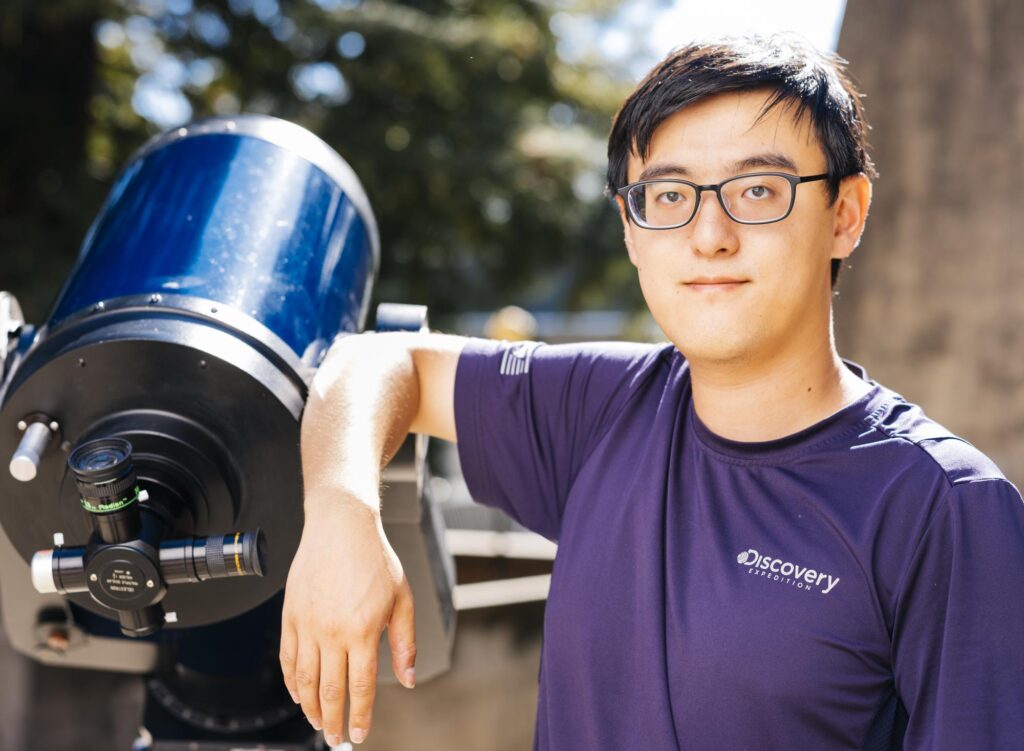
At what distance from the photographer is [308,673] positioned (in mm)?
1278

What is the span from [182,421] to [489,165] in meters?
3.62

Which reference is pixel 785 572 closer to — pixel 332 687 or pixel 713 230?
pixel 713 230

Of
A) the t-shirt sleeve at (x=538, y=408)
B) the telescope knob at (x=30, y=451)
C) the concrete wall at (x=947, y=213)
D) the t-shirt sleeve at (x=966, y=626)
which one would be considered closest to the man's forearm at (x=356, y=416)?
the t-shirt sleeve at (x=538, y=408)

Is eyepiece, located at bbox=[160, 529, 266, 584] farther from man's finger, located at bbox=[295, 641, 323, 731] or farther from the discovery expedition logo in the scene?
the discovery expedition logo

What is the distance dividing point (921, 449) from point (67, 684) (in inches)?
102

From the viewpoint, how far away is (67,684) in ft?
9.56

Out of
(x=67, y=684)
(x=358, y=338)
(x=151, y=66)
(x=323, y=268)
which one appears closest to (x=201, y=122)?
(x=323, y=268)

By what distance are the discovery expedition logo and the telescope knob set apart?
98 centimetres

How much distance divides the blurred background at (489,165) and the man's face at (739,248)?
1.40 meters

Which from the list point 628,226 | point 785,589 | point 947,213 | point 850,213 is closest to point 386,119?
point 947,213

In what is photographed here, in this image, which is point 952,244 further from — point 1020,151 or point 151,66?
point 151,66

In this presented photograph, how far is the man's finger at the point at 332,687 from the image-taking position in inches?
49.6

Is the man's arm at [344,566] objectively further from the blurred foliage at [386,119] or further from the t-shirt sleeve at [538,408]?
the blurred foliage at [386,119]

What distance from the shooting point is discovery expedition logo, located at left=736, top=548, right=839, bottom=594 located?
1235 mm
